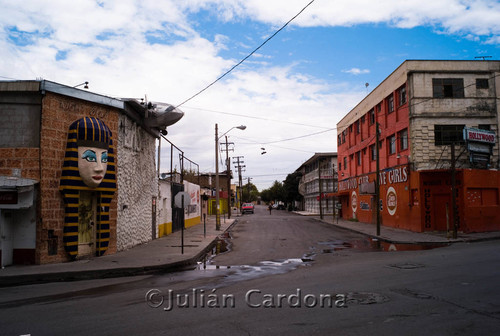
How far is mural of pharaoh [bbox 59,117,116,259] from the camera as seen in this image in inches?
520

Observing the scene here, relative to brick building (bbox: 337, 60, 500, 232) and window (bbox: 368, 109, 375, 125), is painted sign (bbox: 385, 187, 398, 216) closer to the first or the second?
brick building (bbox: 337, 60, 500, 232)

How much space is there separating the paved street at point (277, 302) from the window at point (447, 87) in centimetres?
1584

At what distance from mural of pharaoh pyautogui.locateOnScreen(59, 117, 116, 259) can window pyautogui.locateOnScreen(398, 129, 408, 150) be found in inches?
766

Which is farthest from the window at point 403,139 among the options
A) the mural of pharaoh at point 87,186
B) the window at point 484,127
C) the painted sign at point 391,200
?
the mural of pharaoh at point 87,186

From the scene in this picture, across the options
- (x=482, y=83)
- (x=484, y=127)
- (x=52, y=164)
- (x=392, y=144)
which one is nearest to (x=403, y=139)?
(x=392, y=144)

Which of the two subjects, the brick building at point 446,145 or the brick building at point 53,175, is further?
the brick building at point 446,145

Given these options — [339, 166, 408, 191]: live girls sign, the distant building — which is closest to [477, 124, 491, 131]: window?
[339, 166, 408, 191]: live girls sign

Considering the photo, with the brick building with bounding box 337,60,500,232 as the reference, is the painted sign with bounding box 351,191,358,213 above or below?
below

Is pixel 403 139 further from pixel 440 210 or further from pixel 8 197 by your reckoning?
pixel 8 197

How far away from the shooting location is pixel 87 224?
14305 millimetres

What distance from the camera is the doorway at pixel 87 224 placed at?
14.0m

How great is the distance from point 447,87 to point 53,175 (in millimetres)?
23320

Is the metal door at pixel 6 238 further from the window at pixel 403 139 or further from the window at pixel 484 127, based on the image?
the window at pixel 484 127

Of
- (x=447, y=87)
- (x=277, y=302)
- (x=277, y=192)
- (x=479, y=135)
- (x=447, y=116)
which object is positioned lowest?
(x=277, y=302)
